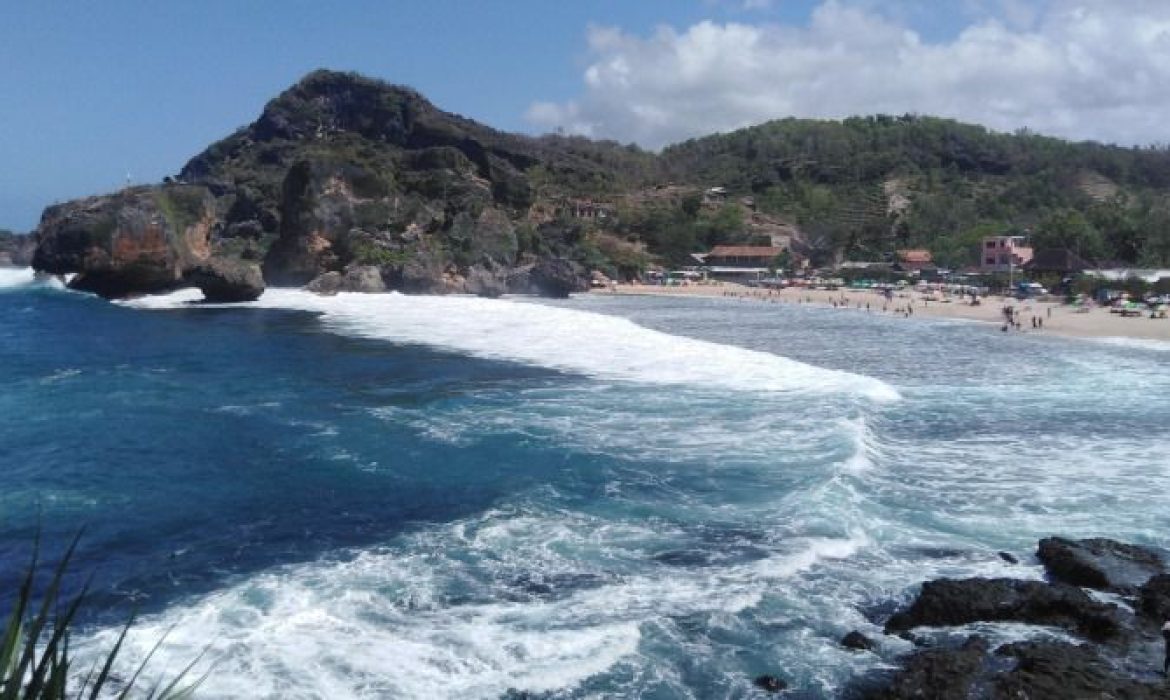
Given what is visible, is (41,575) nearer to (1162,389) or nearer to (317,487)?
(317,487)

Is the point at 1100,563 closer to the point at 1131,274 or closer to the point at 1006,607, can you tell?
the point at 1006,607

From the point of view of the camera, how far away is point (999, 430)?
82.3ft

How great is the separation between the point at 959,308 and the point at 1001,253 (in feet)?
96.4

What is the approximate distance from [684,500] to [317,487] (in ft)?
24.5

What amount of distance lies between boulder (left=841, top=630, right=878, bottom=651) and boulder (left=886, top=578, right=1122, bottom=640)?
588 millimetres

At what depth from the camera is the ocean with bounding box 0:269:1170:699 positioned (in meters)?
12.4

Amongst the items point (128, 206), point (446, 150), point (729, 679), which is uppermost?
point (446, 150)

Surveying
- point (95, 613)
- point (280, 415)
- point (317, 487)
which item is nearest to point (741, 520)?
point (317, 487)

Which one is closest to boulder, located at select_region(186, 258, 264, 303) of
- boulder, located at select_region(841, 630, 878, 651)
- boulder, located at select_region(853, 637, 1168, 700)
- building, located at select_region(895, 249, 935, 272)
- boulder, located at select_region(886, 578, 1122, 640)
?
boulder, located at select_region(886, 578, 1122, 640)

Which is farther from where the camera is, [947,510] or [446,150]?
[446,150]

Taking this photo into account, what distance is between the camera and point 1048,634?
1284 centimetres

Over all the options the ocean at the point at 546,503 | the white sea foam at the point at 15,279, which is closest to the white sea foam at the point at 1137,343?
the ocean at the point at 546,503

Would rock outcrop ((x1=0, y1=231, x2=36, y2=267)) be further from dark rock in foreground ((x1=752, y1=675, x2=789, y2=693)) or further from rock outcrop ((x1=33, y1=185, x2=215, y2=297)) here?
dark rock in foreground ((x1=752, y1=675, x2=789, y2=693))

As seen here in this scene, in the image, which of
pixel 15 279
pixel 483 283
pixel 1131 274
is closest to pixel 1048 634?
pixel 1131 274
